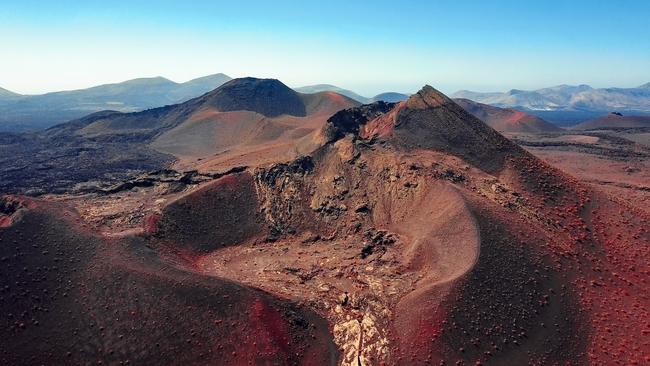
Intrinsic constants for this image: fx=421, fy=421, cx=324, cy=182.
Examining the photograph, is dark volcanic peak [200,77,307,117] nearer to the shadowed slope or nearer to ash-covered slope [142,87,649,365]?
ash-covered slope [142,87,649,365]

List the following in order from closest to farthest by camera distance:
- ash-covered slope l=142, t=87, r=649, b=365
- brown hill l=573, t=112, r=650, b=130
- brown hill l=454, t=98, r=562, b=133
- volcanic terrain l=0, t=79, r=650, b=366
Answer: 1. volcanic terrain l=0, t=79, r=650, b=366
2. ash-covered slope l=142, t=87, r=649, b=365
3. brown hill l=573, t=112, r=650, b=130
4. brown hill l=454, t=98, r=562, b=133

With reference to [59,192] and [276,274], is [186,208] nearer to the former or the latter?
[276,274]

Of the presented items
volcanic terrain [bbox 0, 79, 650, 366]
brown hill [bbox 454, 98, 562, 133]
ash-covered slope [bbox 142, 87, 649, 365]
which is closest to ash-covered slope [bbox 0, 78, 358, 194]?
ash-covered slope [bbox 142, 87, 649, 365]

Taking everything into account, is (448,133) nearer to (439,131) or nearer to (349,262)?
(439,131)

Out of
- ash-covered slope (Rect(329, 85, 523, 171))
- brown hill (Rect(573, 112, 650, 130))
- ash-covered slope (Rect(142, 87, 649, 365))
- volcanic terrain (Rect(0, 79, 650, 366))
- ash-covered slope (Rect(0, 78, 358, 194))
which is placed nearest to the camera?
volcanic terrain (Rect(0, 79, 650, 366))

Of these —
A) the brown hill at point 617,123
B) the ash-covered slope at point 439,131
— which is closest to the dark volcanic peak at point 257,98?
the ash-covered slope at point 439,131

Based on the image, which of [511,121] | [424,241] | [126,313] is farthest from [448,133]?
[511,121]
